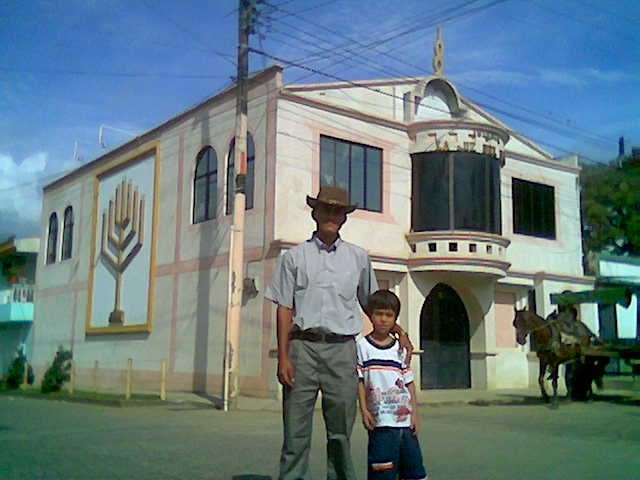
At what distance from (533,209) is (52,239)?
1936 cm

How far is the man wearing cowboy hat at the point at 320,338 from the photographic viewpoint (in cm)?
501

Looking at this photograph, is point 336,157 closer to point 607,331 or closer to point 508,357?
point 508,357

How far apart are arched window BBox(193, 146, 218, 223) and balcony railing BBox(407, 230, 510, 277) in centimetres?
553

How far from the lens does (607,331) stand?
1065 inches

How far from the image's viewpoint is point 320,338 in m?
5.09

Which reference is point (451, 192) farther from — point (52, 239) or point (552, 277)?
point (52, 239)

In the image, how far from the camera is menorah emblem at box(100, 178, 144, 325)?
23531 millimetres

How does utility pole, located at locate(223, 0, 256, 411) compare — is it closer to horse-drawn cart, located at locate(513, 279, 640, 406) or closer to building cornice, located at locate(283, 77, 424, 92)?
building cornice, located at locate(283, 77, 424, 92)

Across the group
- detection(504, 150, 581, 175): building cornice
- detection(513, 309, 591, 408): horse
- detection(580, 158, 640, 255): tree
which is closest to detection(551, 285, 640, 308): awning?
detection(513, 309, 591, 408): horse

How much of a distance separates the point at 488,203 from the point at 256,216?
6.77 meters

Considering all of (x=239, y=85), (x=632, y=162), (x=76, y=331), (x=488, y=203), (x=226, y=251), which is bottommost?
(x=76, y=331)

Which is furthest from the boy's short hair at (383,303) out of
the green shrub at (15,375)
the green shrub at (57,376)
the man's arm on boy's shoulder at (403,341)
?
the green shrub at (15,375)

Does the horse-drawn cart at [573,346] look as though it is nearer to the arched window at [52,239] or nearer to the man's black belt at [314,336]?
the man's black belt at [314,336]

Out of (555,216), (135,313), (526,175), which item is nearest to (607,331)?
(555,216)
